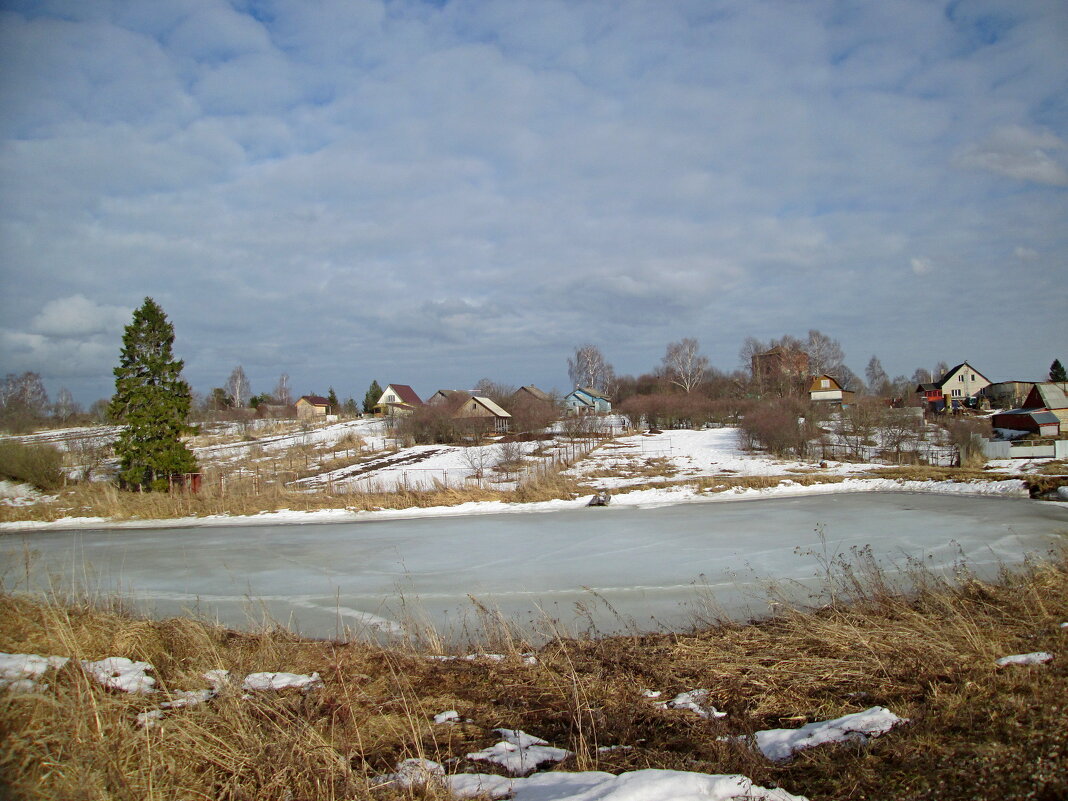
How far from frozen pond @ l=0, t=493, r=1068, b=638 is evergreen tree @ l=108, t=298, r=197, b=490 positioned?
219 inches

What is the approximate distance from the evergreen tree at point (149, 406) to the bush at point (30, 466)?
3.22 m

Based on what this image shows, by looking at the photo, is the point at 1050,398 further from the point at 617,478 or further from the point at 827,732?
the point at 827,732

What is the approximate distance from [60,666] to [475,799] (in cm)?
358

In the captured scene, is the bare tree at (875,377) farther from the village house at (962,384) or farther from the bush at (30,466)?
the bush at (30,466)

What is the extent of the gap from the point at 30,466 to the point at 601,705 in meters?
29.6

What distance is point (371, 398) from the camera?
8744 centimetres

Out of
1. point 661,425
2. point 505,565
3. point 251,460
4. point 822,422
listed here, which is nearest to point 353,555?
point 505,565

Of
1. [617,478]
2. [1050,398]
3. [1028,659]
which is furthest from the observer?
[1050,398]

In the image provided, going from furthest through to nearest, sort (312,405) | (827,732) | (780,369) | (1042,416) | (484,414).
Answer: (312,405) < (780,369) < (484,414) < (1042,416) < (827,732)

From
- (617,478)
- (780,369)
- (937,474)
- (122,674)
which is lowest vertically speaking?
(937,474)

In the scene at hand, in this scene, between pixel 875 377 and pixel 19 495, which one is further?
pixel 875 377

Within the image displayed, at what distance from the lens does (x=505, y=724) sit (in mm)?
4227

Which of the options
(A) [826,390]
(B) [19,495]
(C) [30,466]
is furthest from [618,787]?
(A) [826,390]

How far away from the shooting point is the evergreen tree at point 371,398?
85.9 metres
